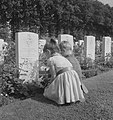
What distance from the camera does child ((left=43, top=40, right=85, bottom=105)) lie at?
3.83 metres

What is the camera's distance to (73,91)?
12.7 feet

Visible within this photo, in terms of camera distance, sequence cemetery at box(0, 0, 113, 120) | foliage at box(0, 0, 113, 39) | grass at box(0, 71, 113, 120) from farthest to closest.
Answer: foliage at box(0, 0, 113, 39)
cemetery at box(0, 0, 113, 120)
grass at box(0, 71, 113, 120)

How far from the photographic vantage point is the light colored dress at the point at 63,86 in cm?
382

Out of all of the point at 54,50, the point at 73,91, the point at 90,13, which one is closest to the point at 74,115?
the point at 73,91

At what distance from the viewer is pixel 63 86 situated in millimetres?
3836

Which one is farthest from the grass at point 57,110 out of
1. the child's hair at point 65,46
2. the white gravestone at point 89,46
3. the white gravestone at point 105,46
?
the white gravestone at point 105,46

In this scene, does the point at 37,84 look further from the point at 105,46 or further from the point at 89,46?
the point at 105,46

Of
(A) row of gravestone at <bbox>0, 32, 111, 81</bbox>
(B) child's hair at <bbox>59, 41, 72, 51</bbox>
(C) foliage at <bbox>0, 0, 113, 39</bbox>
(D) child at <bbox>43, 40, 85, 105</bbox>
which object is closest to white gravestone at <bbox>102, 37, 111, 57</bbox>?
(A) row of gravestone at <bbox>0, 32, 111, 81</bbox>

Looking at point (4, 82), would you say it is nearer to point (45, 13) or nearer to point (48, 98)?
point (48, 98)

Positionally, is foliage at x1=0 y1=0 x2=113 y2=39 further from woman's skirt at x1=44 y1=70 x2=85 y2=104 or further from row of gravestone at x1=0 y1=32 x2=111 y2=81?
woman's skirt at x1=44 y1=70 x2=85 y2=104

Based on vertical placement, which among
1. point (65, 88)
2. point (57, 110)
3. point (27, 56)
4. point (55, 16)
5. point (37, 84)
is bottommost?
point (57, 110)

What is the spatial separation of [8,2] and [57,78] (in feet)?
62.1

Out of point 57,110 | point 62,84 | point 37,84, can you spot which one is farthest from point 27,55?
point 57,110

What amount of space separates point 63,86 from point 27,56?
6.89ft
